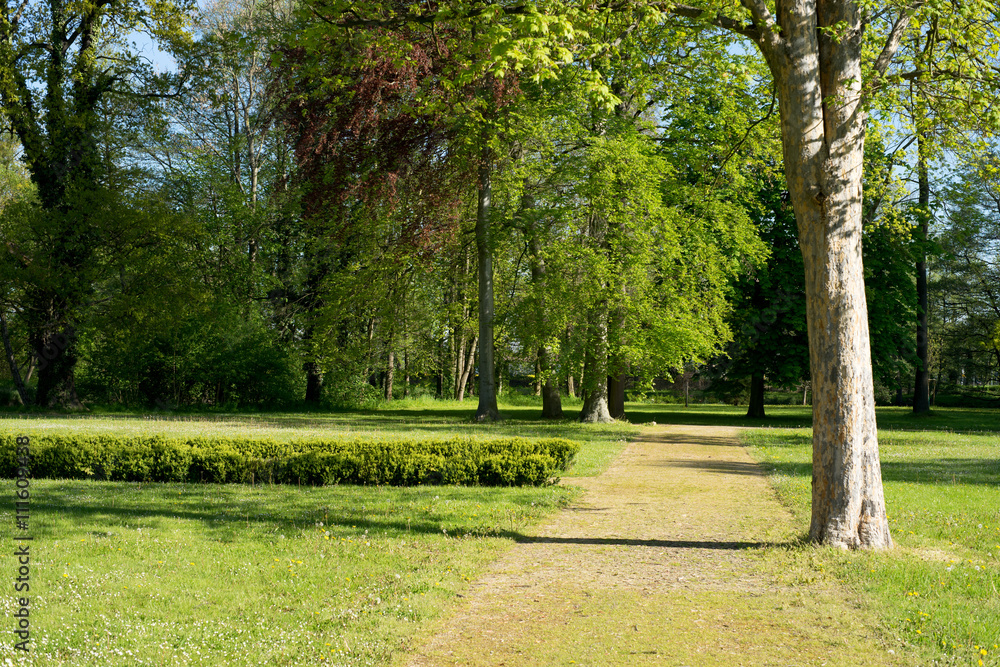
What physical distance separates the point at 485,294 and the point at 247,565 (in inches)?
609

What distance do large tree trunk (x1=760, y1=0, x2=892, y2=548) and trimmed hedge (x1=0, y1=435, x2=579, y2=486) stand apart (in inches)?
184

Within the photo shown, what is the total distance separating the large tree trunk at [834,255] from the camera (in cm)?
699

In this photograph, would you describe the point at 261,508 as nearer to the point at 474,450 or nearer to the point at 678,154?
the point at 474,450

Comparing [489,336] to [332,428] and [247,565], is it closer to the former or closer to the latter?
[332,428]

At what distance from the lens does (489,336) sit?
21.5 m

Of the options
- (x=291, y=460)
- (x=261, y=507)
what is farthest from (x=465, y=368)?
(x=261, y=507)

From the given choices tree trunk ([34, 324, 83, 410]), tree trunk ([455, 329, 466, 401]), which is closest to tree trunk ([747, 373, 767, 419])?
tree trunk ([455, 329, 466, 401])

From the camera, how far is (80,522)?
8.17 meters

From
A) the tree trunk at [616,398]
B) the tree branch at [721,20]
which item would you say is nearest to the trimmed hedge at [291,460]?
the tree branch at [721,20]

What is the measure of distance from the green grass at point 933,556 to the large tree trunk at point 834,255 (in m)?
0.49

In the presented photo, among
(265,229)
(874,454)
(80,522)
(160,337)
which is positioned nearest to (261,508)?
(80,522)

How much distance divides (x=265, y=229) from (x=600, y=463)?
863 inches
